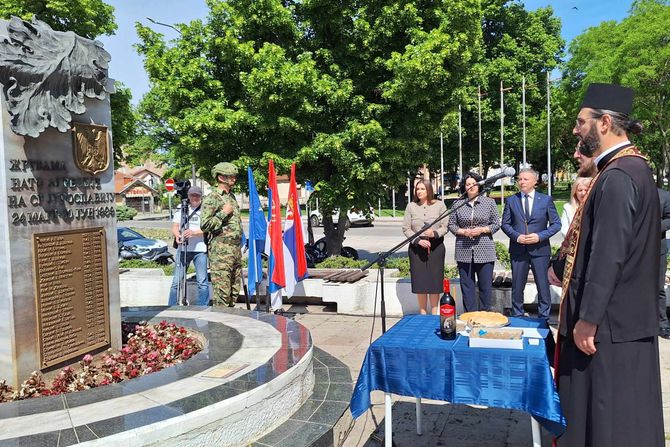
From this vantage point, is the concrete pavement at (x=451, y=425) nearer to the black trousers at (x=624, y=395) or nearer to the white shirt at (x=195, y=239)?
the black trousers at (x=624, y=395)

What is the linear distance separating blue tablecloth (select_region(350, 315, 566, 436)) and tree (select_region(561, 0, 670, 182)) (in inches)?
1055

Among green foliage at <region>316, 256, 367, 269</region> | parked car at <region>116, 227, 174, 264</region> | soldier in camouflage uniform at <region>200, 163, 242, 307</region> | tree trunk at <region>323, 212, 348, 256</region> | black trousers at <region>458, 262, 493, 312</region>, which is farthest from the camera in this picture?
parked car at <region>116, 227, 174, 264</region>

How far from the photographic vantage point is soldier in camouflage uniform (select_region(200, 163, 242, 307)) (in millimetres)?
7273

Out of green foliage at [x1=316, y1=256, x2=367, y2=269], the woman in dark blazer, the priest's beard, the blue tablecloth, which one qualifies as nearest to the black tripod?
green foliage at [x1=316, y1=256, x2=367, y2=269]

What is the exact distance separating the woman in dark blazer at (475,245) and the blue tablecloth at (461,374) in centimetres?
315

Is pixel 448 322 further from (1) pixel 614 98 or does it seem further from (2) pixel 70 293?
(2) pixel 70 293

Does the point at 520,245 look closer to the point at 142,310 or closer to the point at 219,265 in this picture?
the point at 219,265

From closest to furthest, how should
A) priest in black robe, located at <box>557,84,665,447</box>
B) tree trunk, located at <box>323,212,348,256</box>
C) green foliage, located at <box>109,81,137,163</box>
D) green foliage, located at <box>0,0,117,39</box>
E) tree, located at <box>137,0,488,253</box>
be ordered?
priest in black robe, located at <box>557,84,665,447</box>
tree, located at <box>137,0,488,253</box>
tree trunk, located at <box>323,212,348,256</box>
green foliage, located at <box>0,0,117,39</box>
green foliage, located at <box>109,81,137,163</box>

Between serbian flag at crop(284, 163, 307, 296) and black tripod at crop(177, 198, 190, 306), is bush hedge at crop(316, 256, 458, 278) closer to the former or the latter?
serbian flag at crop(284, 163, 307, 296)

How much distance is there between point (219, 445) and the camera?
357cm

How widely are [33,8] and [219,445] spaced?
21.3 metres

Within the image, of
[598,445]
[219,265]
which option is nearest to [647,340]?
[598,445]

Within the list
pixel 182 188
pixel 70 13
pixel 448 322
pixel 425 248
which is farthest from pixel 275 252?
pixel 70 13

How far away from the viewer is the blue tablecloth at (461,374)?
319 cm
